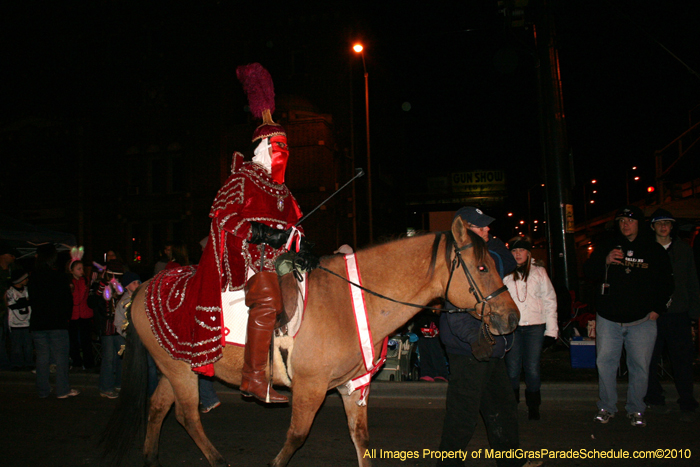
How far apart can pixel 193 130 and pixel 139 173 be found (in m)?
3.50

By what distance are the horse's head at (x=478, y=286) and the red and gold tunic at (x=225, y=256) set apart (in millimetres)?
1357

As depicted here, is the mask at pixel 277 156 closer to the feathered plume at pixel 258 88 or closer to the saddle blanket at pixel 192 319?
the feathered plume at pixel 258 88

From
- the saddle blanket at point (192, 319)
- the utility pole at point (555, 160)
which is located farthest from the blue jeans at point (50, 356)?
the utility pole at point (555, 160)

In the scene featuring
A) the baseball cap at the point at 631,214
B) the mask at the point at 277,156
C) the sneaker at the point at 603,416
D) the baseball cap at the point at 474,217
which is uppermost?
the mask at the point at 277,156

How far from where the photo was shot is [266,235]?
11.7 ft

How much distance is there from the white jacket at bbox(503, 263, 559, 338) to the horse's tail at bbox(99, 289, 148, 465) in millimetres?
4070

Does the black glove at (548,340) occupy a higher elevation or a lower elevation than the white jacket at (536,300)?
lower

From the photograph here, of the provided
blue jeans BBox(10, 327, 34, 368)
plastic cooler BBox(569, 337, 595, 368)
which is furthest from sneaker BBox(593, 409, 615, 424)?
blue jeans BBox(10, 327, 34, 368)

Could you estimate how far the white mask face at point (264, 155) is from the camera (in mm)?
4070

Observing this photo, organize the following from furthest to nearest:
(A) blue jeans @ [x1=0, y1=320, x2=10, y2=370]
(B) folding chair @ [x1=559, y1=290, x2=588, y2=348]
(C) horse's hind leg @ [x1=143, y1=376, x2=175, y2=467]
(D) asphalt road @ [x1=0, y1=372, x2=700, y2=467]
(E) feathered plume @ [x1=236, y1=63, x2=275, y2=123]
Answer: (A) blue jeans @ [x1=0, y1=320, x2=10, y2=370], (B) folding chair @ [x1=559, y1=290, x2=588, y2=348], (D) asphalt road @ [x1=0, y1=372, x2=700, y2=467], (C) horse's hind leg @ [x1=143, y1=376, x2=175, y2=467], (E) feathered plume @ [x1=236, y1=63, x2=275, y2=123]

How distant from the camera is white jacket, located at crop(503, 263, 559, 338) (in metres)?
5.70

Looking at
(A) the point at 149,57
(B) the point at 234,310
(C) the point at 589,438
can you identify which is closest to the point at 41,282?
(B) the point at 234,310

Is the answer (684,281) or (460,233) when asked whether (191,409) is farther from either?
(684,281)

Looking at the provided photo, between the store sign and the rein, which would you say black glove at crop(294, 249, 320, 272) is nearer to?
the rein
